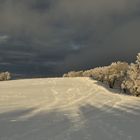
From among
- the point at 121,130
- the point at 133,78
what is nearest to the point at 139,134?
the point at 121,130

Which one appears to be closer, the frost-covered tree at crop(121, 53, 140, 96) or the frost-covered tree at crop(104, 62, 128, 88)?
the frost-covered tree at crop(121, 53, 140, 96)

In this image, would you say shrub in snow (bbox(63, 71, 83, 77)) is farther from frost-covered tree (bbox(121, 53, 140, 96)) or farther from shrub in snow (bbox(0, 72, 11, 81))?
frost-covered tree (bbox(121, 53, 140, 96))

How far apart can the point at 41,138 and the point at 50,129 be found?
3.45 m

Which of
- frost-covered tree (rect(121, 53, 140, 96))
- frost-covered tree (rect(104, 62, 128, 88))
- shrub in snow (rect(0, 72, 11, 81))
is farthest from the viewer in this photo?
shrub in snow (rect(0, 72, 11, 81))

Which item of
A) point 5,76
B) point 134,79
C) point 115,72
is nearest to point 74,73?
point 5,76

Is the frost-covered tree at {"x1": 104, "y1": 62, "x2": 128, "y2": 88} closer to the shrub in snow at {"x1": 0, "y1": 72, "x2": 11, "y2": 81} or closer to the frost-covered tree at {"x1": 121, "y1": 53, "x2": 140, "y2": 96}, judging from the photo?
the frost-covered tree at {"x1": 121, "y1": 53, "x2": 140, "y2": 96}

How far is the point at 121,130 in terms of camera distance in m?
22.3

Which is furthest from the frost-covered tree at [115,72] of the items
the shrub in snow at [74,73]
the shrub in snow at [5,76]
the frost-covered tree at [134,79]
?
the shrub in snow at [74,73]

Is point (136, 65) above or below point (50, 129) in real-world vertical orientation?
above

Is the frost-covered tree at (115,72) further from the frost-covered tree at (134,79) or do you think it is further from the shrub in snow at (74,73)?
the shrub in snow at (74,73)

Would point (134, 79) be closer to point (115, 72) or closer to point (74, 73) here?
point (115, 72)

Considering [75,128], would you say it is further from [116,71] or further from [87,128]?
[116,71]

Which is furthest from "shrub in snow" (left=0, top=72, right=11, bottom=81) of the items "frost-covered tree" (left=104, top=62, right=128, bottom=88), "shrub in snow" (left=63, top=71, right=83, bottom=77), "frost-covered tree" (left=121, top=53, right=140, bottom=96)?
"frost-covered tree" (left=121, top=53, right=140, bottom=96)

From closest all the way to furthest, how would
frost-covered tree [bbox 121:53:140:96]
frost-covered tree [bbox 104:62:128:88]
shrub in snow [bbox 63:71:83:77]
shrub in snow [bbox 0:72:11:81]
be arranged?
1. frost-covered tree [bbox 121:53:140:96]
2. frost-covered tree [bbox 104:62:128:88]
3. shrub in snow [bbox 0:72:11:81]
4. shrub in snow [bbox 63:71:83:77]
